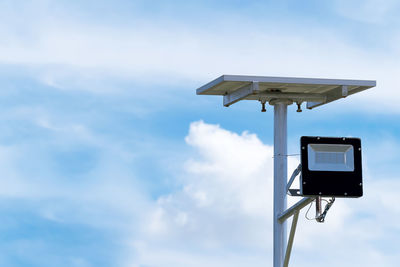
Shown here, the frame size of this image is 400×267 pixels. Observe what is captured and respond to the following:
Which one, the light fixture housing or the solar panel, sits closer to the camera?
the light fixture housing

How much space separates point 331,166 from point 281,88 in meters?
2.14

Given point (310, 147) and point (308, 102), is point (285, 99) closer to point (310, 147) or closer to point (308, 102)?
point (308, 102)

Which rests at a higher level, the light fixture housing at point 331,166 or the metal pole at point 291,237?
the light fixture housing at point 331,166

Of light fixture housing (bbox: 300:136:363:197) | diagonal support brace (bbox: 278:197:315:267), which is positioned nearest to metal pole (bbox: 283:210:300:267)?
diagonal support brace (bbox: 278:197:315:267)

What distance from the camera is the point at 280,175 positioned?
13000 mm

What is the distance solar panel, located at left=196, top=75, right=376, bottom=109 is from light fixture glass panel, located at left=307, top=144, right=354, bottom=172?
5.10ft

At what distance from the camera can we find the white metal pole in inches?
508

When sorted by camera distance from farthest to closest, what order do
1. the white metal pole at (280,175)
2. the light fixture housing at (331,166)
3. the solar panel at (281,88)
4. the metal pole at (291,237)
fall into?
the white metal pole at (280,175)
the solar panel at (281,88)
the metal pole at (291,237)
the light fixture housing at (331,166)

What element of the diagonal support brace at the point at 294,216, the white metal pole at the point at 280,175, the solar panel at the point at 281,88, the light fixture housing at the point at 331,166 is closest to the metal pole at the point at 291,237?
the diagonal support brace at the point at 294,216

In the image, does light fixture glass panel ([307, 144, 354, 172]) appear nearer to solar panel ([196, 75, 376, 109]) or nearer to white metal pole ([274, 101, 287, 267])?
solar panel ([196, 75, 376, 109])

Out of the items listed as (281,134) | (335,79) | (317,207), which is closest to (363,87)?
(335,79)

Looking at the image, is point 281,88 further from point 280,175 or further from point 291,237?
point 291,237

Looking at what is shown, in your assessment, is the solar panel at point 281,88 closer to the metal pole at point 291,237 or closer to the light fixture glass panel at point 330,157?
the light fixture glass panel at point 330,157

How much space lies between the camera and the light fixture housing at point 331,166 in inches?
426
